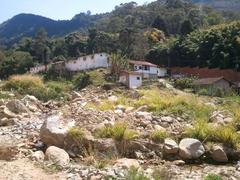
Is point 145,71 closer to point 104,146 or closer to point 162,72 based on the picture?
point 162,72

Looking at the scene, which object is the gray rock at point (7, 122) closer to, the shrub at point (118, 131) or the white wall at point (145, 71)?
the shrub at point (118, 131)

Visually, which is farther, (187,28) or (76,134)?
(187,28)

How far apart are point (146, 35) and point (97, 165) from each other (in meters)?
52.1

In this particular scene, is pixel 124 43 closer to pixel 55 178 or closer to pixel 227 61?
pixel 227 61

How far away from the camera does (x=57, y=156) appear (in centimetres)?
1030

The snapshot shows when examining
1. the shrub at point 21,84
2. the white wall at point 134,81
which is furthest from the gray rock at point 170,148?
the white wall at point 134,81

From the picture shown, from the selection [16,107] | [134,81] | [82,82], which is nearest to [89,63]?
[82,82]

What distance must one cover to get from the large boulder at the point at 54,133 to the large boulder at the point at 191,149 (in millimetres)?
3030

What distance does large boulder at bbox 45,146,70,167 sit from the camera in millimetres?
10039

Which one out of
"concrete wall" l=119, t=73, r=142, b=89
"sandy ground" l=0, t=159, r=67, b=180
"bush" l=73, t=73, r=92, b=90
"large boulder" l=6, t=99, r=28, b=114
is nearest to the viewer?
"sandy ground" l=0, t=159, r=67, b=180

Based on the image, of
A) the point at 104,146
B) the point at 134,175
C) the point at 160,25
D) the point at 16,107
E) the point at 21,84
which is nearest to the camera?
the point at 134,175

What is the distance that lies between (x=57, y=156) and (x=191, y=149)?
3.47 m

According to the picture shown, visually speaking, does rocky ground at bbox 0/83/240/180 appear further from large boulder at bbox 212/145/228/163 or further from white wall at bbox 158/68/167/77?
white wall at bbox 158/68/167/77

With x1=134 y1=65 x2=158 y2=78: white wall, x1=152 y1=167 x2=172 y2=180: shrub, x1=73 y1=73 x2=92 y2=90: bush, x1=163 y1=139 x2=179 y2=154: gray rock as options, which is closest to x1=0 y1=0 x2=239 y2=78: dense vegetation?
x1=134 y1=65 x2=158 y2=78: white wall
